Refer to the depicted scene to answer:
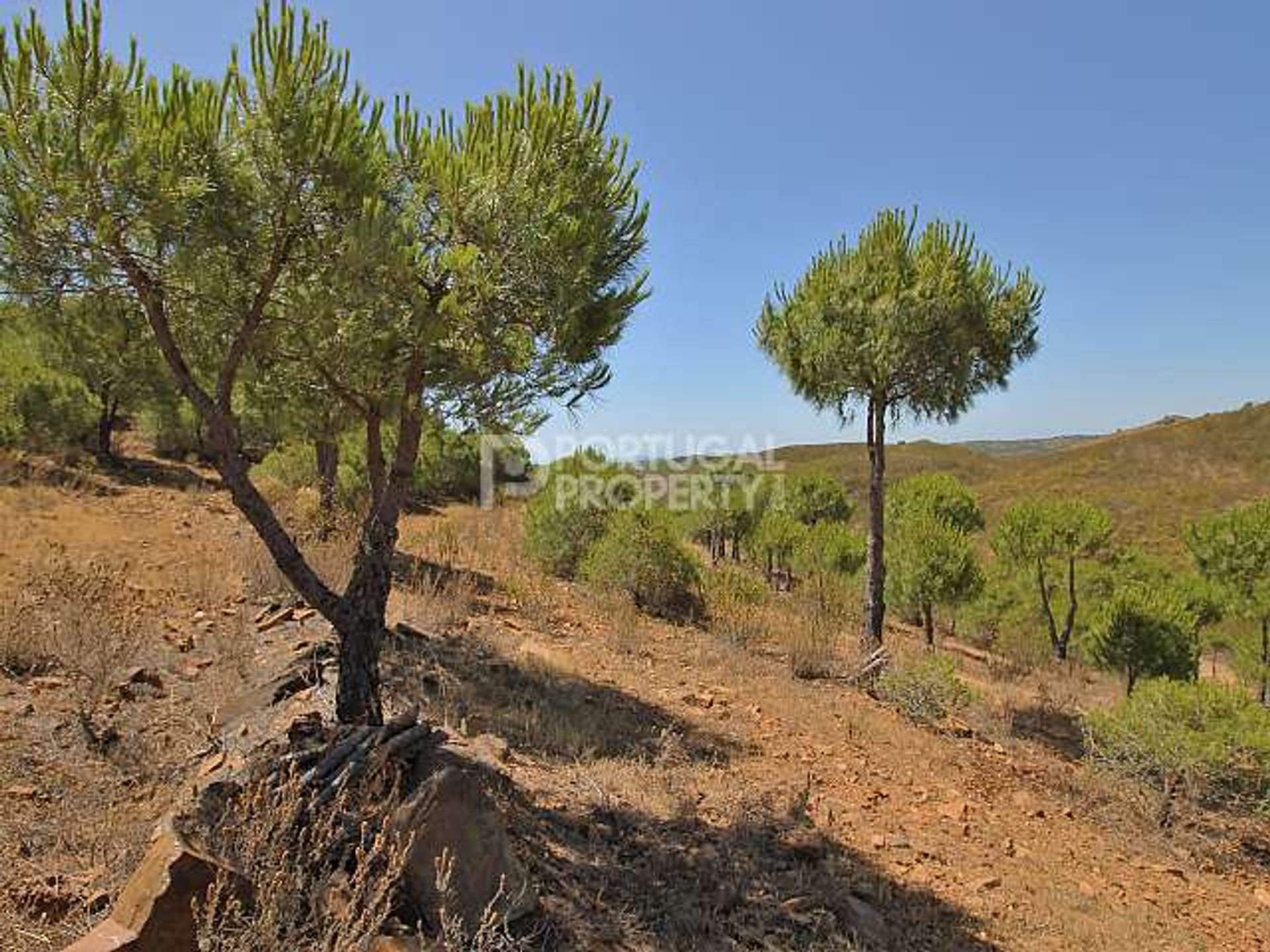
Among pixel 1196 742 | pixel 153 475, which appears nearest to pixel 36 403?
pixel 153 475

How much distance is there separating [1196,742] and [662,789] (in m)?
5.88

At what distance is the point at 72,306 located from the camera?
4.30 metres

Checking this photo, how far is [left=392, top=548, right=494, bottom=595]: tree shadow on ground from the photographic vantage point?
1037 cm

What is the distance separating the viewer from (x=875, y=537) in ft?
33.4

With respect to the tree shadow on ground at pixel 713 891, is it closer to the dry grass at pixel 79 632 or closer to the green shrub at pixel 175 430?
the dry grass at pixel 79 632

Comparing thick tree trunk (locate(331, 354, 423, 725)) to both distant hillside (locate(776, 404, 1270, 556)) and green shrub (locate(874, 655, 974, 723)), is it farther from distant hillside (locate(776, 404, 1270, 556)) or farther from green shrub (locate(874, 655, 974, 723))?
distant hillside (locate(776, 404, 1270, 556))

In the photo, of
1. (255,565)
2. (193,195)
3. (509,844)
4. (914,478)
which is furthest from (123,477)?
(914,478)

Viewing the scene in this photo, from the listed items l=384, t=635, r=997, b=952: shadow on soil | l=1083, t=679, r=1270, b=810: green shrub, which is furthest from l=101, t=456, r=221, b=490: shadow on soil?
l=1083, t=679, r=1270, b=810: green shrub

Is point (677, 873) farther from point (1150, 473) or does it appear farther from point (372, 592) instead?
point (1150, 473)

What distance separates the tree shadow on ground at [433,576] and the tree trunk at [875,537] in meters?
5.76

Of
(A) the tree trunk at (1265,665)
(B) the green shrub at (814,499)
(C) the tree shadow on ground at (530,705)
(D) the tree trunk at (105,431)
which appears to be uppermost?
(D) the tree trunk at (105,431)

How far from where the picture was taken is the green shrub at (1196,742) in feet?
23.9

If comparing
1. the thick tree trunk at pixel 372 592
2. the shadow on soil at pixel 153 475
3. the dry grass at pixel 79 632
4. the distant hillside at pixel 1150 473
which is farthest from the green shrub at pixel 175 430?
the distant hillside at pixel 1150 473

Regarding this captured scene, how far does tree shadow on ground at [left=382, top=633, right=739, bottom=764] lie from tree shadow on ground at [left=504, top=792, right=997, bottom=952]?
1.23 m
